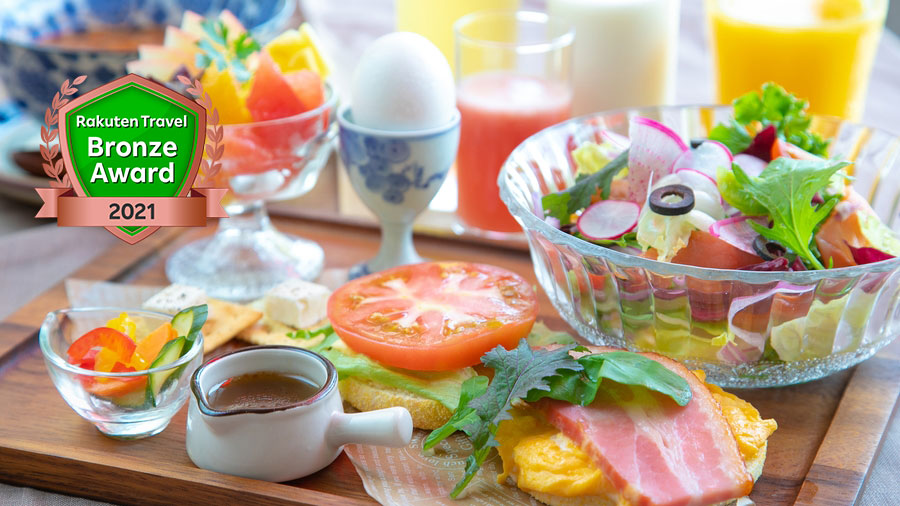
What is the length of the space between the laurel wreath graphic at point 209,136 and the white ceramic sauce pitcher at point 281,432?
0.42m

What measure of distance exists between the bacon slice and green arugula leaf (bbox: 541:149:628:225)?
1.51 feet

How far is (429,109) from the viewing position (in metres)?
1.73

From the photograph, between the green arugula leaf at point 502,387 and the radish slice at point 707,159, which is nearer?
the green arugula leaf at point 502,387

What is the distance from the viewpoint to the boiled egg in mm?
1695

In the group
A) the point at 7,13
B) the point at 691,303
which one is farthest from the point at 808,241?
the point at 7,13

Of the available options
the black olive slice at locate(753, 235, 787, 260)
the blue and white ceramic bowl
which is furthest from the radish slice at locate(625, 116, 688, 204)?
the blue and white ceramic bowl

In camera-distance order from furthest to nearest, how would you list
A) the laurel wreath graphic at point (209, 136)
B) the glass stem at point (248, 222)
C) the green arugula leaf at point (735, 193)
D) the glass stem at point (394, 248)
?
the glass stem at point (248, 222)
the glass stem at point (394, 248)
the laurel wreath graphic at point (209, 136)
the green arugula leaf at point (735, 193)

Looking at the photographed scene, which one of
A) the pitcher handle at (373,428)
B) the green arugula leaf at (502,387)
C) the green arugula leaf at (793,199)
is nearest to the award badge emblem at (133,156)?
the pitcher handle at (373,428)

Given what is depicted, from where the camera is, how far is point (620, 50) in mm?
2223

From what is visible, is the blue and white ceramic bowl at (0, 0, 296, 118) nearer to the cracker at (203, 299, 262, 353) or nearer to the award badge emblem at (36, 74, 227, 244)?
the award badge emblem at (36, 74, 227, 244)

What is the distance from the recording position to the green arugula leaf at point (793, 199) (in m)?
1.41

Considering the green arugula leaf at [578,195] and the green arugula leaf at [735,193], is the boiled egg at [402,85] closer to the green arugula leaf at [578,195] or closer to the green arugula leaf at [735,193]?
the green arugula leaf at [578,195]

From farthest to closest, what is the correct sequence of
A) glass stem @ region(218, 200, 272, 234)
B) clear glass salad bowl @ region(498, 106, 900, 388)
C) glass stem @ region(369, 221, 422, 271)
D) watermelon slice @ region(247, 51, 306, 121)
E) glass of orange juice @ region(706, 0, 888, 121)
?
glass of orange juice @ region(706, 0, 888, 121) → glass stem @ region(218, 200, 272, 234) → glass stem @ region(369, 221, 422, 271) → watermelon slice @ region(247, 51, 306, 121) → clear glass salad bowl @ region(498, 106, 900, 388)

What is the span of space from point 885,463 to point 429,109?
97 cm
